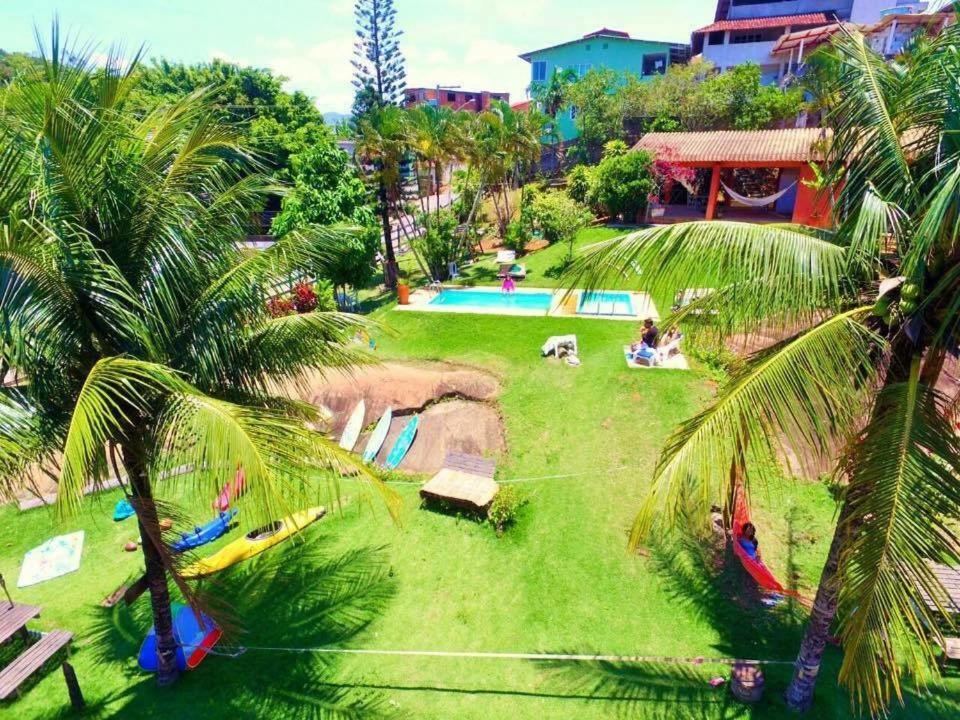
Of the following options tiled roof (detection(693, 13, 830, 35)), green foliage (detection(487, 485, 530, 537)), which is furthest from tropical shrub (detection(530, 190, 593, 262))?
tiled roof (detection(693, 13, 830, 35))

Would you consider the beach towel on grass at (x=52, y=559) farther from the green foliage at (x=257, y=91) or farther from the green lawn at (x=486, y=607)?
the green foliage at (x=257, y=91)

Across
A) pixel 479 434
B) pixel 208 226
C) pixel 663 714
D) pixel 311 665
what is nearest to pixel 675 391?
pixel 479 434

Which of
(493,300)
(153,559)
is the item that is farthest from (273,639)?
(493,300)

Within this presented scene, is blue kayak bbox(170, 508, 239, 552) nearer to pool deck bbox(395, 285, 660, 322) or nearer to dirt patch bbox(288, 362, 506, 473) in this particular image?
dirt patch bbox(288, 362, 506, 473)

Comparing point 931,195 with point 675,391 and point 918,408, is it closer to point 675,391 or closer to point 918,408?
point 918,408

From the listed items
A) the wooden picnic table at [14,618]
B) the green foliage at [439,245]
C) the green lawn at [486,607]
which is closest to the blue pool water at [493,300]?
the green foliage at [439,245]
